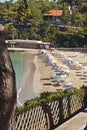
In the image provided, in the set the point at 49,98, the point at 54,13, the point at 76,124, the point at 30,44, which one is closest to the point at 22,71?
the point at 30,44

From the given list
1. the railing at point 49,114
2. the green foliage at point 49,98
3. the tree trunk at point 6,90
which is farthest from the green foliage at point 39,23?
the tree trunk at point 6,90

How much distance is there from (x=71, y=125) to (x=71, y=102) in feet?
6.22

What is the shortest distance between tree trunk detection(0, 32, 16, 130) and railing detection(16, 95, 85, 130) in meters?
2.81

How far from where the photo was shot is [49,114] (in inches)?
301

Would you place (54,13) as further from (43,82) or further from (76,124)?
(76,124)

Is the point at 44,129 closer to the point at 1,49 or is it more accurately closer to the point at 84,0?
the point at 1,49

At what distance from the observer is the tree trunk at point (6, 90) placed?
3.52 metres

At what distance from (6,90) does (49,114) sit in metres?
4.20

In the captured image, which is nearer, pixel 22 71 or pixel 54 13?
pixel 22 71

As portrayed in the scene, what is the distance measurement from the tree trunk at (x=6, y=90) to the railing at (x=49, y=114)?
9.23ft

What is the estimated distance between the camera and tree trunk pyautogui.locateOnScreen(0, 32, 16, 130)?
352 centimetres

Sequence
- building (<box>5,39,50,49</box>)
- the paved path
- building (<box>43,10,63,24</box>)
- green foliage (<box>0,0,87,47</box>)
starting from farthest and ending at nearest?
1. building (<box>43,10,63,24</box>)
2. green foliage (<box>0,0,87,47</box>)
3. building (<box>5,39,50,49</box>)
4. the paved path

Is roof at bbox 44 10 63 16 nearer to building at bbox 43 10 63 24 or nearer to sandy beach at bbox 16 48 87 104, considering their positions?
building at bbox 43 10 63 24

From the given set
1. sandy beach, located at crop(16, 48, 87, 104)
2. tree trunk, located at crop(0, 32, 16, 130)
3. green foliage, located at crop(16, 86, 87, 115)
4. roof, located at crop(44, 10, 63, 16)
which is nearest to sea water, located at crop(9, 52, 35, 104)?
sandy beach, located at crop(16, 48, 87, 104)
